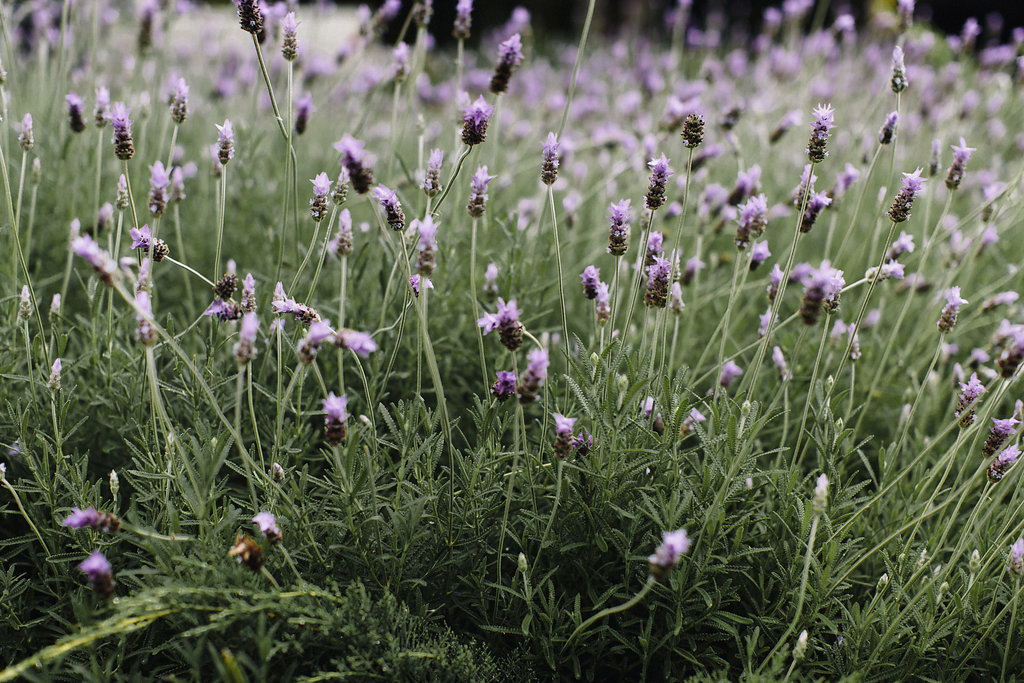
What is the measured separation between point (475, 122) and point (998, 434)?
46.2 inches

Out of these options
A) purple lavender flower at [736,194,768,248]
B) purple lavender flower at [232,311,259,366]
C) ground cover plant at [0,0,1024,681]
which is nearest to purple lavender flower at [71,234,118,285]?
ground cover plant at [0,0,1024,681]

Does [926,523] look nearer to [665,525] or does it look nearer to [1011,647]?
[1011,647]

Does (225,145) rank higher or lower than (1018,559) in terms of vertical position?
higher

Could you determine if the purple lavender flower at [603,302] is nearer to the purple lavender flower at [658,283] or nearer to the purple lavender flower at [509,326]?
the purple lavender flower at [658,283]

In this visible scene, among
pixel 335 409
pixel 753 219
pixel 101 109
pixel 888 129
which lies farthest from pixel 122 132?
pixel 888 129

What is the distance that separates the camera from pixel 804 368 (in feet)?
7.25

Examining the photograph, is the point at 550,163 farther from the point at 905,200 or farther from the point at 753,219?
the point at 905,200

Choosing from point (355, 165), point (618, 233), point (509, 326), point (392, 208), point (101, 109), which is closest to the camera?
point (355, 165)

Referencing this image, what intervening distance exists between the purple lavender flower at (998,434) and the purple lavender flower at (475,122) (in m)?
1.13

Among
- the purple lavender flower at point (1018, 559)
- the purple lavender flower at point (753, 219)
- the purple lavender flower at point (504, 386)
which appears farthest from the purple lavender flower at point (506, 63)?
the purple lavender flower at point (1018, 559)

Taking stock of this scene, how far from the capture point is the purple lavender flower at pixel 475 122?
1485 mm

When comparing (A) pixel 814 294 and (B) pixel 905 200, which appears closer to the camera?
(A) pixel 814 294

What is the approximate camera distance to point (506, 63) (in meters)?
1.83

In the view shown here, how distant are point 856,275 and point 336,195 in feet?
6.76
